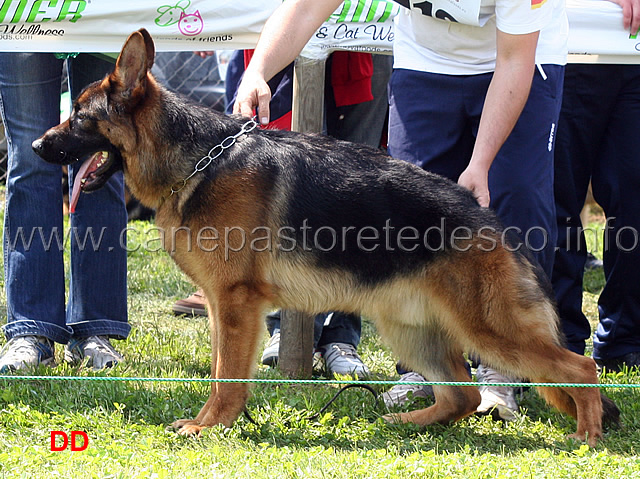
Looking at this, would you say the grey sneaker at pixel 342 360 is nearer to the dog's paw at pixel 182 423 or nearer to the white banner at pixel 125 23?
the dog's paw at pixel 182 423

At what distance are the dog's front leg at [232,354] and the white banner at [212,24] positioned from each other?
153 centimetres

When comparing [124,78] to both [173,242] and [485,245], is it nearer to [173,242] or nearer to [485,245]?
[173,242]

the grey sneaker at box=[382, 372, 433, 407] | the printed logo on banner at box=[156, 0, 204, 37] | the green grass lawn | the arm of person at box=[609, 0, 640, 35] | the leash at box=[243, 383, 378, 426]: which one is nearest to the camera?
the green grass lawn

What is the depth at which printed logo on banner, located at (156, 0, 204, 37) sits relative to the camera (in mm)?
4371

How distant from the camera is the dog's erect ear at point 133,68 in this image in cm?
292

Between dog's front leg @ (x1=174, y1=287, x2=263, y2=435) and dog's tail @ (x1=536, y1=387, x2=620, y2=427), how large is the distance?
119 cm

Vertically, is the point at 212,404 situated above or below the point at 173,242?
below

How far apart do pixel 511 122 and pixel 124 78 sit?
1546 mm

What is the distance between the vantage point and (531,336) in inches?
117

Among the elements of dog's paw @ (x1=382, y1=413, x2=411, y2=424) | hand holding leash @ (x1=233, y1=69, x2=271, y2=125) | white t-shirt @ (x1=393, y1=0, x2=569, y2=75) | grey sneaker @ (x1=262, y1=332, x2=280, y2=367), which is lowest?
grey sneaker @ (x1=262, y1=332, x2=280, y2=367)

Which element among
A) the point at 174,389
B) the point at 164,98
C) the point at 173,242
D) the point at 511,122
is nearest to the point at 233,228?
the point at 173,242

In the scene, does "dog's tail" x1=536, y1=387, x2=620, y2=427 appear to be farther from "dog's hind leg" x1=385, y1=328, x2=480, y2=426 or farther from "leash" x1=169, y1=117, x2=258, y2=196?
"leash" x1=169, y1=117, x2=258, y2=196

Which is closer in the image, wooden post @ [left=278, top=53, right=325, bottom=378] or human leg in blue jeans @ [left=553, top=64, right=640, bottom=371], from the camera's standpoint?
→ wooden post @ [left=278, top=53, right=325, bottom=378]

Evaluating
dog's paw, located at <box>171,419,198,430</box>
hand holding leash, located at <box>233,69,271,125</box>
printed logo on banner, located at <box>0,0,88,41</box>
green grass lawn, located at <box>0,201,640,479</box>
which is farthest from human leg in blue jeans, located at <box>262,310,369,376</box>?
printed logo on banner, located at <box>0,0,88,41</box>
